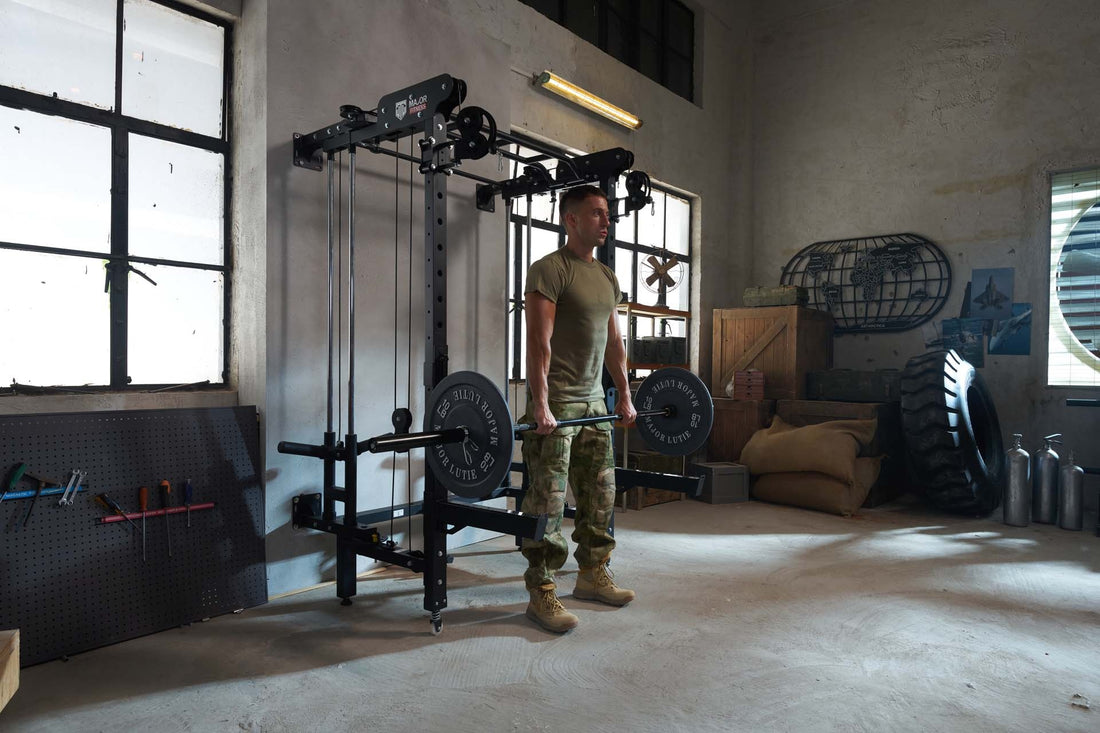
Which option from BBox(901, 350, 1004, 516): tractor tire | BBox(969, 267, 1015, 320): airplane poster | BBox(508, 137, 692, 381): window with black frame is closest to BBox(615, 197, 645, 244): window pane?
BBox(508, 137, 692, 381): window with black frame

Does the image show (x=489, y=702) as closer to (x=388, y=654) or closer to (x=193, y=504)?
(x=388, y=654)

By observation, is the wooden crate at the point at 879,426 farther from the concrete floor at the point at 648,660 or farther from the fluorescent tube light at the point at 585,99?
the fluorescent tube light at the point at 585,99

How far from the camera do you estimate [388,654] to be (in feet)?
8.29

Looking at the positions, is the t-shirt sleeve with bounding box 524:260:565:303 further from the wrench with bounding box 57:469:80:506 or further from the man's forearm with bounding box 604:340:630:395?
the wrench with bounding box 57:469:80:506

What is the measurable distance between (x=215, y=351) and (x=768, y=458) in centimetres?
393

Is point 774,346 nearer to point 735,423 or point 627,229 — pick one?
point 735,423

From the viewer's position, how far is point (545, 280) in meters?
2.78

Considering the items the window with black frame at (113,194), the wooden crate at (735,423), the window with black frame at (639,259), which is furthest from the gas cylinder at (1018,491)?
the window with black frame at (113,194)

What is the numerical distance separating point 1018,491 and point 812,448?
1.33 metres

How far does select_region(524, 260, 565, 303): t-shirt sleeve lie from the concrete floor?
1.34 metres

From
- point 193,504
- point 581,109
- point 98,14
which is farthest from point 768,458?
point 98,14

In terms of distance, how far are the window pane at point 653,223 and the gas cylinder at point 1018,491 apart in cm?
324

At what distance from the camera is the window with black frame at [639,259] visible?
507cm

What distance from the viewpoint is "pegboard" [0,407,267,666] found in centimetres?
245
